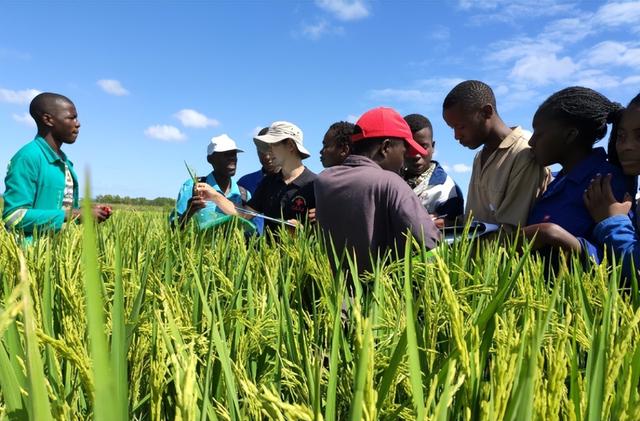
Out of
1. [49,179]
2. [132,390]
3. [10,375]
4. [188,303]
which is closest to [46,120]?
[49,179]

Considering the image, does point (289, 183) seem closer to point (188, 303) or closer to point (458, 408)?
point (188, 303)

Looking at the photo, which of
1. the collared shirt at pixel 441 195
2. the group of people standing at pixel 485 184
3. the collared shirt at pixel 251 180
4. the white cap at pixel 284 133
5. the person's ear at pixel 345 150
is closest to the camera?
the group of people standing at pixel 485 184

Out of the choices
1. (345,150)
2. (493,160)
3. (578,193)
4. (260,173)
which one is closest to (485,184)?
(493,160)

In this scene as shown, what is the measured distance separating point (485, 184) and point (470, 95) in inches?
19.4

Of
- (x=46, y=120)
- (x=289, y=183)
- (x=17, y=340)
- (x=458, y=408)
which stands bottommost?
(x=458, y=408)

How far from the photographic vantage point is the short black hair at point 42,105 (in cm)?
319

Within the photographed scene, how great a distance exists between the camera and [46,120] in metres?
3.20

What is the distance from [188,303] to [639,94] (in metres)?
1.68

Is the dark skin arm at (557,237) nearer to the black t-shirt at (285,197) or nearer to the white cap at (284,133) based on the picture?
the black t-shirt at (285,197)

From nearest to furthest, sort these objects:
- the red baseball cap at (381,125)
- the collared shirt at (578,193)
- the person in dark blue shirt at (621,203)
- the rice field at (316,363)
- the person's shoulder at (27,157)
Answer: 1. the rice field at (316,363)
2. the person in dark blue shirt at (621,203)
3. the collared shirt at (578,193)
4. the red baseball cap at (381,125)
5. the person's shoulder at (27,157)

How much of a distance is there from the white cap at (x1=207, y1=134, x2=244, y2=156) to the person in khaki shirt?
224cm

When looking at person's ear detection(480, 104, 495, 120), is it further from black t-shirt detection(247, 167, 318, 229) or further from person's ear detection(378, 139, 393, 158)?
black t-shirt detection(247, 167, 318, 229)

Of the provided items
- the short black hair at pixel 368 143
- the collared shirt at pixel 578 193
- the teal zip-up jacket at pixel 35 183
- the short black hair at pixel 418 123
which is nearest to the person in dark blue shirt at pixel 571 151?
the collared shirt at pixel 578 193

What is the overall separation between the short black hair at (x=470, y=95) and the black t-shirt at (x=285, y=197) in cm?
108
